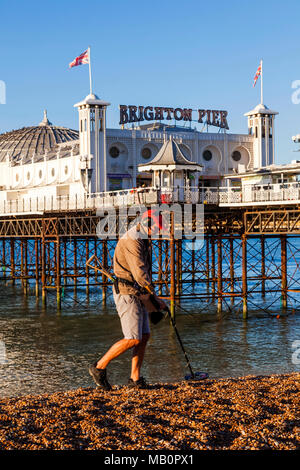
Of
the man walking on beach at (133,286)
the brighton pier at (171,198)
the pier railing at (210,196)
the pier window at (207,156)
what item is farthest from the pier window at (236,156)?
the man walking on beach at (133,286)

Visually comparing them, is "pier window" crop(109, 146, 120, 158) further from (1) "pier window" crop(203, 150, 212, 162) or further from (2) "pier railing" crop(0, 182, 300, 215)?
(2) "pier railing" crop(0, 182, 300, 215)

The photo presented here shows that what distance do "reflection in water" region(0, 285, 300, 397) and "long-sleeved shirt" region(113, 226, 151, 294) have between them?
7641mm

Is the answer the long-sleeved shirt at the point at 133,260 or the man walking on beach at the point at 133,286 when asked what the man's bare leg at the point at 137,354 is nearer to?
the man walking on beach at the point at 133,286

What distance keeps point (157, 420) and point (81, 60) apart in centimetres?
3960

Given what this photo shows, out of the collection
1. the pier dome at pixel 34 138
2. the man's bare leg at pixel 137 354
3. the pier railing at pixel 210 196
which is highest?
the pier dome at pixel 34 138

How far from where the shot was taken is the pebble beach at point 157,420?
8461mm

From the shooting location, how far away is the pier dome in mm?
121069

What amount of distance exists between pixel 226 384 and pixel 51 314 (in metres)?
24.6

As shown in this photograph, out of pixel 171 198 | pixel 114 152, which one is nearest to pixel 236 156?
pixel 114 152

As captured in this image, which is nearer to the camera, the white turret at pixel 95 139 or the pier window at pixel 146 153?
the white turret at pixel 95 139

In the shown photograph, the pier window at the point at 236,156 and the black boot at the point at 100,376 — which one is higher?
the pier window at the point at 236,156

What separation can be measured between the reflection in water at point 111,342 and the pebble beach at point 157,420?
25.1 ft

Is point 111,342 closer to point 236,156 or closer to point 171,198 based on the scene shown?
point 171,198
